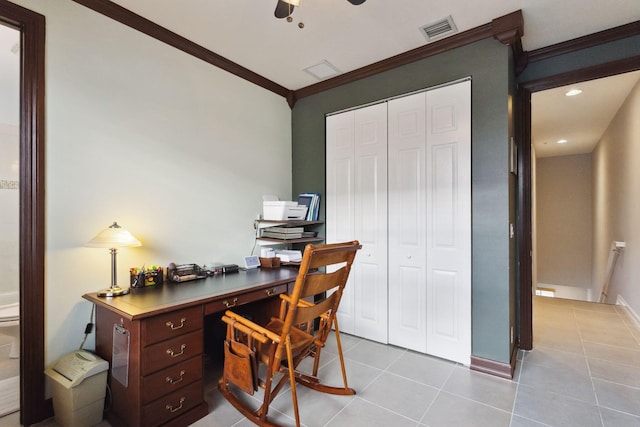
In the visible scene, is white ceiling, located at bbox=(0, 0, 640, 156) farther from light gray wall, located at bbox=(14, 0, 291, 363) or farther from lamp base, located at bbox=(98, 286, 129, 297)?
lamp base, located at bbox=(98, 286, 129, 297)

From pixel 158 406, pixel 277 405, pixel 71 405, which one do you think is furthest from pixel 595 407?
pixel 71 405

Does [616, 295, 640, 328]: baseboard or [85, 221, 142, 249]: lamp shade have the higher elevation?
[85, 221, 142, 249]: lamp shade

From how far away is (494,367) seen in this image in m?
2.35

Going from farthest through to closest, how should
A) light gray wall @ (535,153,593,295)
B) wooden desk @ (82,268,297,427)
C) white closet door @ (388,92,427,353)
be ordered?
light gray wall @ (535,153,593,295), white closet door @ (388,92,427,353), wooden desk @ (82,268,297,427)

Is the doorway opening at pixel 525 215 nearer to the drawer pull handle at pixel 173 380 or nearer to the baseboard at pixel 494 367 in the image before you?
the baseboard at pixel 494 367

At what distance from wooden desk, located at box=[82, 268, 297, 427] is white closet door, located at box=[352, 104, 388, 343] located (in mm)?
1424

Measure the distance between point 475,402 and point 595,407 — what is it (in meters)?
0.73

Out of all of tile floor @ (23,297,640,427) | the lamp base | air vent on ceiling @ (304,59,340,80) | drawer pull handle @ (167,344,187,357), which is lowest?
tile floor @ (23,297,640,427)

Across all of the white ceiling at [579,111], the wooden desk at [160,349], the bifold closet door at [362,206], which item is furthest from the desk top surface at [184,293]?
the white ceiling at [579,111]

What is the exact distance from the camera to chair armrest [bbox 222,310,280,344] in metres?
1.62

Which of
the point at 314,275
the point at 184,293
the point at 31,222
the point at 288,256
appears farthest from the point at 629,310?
the point at 31,222

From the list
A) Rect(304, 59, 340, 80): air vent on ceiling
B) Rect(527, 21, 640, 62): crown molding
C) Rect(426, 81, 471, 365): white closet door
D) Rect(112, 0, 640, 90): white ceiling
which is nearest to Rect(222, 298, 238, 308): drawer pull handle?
Rect(426, 81, 471, 365): white closet door

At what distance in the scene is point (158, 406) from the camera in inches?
65.6

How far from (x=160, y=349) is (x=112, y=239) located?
30.6 inches
